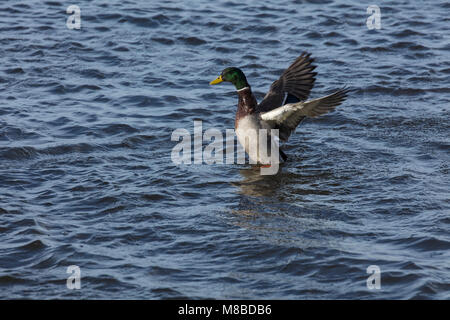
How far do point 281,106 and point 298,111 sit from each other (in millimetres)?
388

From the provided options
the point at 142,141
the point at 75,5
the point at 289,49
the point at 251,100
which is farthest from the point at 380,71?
the point at 75,5

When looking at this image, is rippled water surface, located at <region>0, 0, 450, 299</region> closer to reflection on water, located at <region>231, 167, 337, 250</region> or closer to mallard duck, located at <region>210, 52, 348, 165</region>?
reflection on water, located at <region>231, 167, 337, 250</region>

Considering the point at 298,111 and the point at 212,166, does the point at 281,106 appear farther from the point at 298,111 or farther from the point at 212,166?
the point at 212,166

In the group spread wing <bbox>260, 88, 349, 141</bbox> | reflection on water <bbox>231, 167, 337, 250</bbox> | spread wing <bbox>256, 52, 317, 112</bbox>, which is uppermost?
spread wing <bbox>256, 52, 317, 112</bbox>

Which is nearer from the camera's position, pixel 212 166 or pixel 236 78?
pixel 212 166

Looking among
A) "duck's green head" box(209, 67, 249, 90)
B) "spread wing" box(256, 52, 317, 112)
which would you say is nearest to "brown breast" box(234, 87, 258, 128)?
"duck's green head" box(209, 67, 249, 90)

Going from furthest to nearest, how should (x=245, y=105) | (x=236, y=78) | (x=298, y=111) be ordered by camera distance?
(x=236, y=78)
(x=245, y=105)
(x=298, y=111)

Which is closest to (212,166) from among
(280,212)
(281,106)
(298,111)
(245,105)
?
(245,105)

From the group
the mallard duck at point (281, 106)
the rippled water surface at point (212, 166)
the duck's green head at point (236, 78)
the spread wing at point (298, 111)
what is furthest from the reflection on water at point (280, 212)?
the duck's green head at point (236, 78)

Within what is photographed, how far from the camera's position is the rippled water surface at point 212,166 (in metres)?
5.78

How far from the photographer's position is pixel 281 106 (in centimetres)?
792

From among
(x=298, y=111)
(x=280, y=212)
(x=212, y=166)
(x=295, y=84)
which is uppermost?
(x=295, y=84)

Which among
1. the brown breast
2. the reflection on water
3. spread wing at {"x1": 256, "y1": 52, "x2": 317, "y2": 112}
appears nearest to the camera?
the reflection on water

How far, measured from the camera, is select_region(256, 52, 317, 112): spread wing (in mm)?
8695
